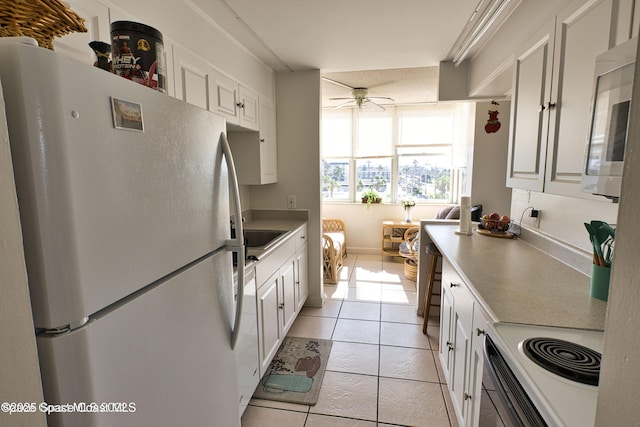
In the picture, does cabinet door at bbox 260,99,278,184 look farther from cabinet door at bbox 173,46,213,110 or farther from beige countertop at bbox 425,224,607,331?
beige countertop at bbox 425,224,607,331

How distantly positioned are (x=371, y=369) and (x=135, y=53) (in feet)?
7.49

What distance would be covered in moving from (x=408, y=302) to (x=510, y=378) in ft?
8.61

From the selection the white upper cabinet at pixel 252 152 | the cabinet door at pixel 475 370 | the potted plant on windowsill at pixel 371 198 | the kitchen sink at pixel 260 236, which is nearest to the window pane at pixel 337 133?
the potted plant on windowsill at pixel 371 198

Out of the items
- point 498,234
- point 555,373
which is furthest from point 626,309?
point 498,234

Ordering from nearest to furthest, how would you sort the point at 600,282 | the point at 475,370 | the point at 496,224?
1. the point at 600,282
2. the point at 475,370
3. the point at 496,224

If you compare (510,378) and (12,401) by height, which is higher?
(12,401)

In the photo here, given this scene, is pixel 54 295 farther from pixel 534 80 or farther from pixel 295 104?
pixel 295 104

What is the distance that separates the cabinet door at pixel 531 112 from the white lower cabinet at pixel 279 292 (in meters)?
1.56

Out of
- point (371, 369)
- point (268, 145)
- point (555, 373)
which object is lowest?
point (371, 369)

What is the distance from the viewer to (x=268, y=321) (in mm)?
2131

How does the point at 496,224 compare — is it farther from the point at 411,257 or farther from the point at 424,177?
the point at 424,177

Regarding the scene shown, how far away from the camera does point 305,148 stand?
10.3 feet

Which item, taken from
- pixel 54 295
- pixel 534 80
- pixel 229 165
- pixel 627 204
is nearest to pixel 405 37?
pixel 534 80

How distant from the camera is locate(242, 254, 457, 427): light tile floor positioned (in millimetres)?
1855
